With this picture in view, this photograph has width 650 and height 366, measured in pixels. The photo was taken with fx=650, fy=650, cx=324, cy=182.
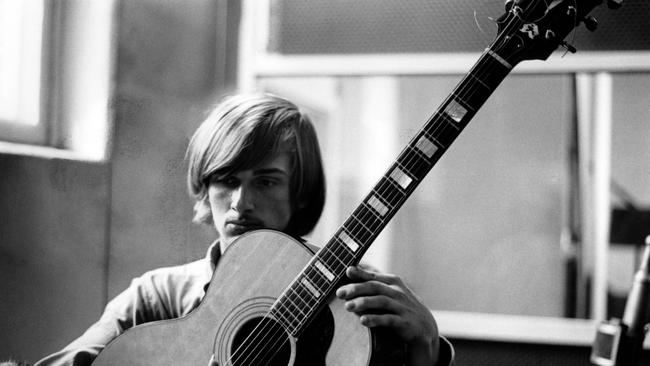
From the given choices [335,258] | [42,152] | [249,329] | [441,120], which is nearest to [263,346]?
[249,329]

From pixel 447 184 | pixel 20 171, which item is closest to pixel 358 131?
pixel 447 184

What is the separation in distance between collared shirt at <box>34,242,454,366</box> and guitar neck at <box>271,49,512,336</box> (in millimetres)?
198

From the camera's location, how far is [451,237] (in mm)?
1952

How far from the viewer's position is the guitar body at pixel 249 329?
0.79 metres

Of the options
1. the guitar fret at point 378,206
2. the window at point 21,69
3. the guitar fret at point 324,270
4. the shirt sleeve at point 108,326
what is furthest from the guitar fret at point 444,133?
the window at point 21,69

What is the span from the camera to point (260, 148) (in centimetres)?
91

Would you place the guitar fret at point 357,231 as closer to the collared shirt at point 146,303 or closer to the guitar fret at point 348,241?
the guitar fret at point 348,241

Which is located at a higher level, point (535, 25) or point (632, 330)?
point (535, 25)

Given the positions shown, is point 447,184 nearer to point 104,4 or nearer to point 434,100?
point 434,100

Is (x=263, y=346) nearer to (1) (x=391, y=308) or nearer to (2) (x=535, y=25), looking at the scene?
(1) (x=391, y=308)

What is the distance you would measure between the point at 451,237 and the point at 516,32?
123 cm

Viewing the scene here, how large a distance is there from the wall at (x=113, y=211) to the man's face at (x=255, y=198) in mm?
83

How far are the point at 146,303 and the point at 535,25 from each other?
0.66m

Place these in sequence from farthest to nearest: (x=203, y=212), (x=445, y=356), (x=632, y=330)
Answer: (x=203, y=212), (x=445, y=356), (x=632, y=330)
